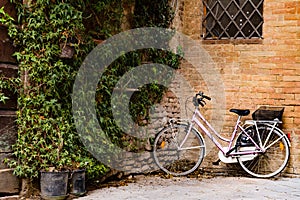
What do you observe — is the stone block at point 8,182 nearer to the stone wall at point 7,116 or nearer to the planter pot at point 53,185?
the stone wall at point 7,116

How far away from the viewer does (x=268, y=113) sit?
538 cm

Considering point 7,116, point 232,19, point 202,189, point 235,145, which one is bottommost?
point 202,189

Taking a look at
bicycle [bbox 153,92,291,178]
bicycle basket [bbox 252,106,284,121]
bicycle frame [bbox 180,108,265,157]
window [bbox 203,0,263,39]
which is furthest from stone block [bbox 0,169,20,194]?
window [bbox 203,0,263,39]

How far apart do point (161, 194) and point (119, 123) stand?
42.7 inches

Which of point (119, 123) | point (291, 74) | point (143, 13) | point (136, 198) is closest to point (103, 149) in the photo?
point (119, 123)

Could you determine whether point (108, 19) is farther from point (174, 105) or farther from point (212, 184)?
point (212, 184)

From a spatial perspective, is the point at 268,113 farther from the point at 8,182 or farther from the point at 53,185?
the point at 8,182

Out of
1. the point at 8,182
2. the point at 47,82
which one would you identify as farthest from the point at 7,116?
the point at 8,182

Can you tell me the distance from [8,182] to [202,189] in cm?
214

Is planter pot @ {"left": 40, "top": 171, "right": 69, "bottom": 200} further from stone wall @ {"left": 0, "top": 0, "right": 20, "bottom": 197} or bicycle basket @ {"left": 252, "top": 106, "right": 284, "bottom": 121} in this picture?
bicycle basket @ {"left": 252, "top": 106, "right": 284, "bottom": 121}

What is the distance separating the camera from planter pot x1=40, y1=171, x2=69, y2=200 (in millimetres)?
4090

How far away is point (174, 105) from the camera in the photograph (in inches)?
237

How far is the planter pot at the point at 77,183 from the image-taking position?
4254mm

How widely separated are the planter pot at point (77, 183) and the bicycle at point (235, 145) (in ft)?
4.84
